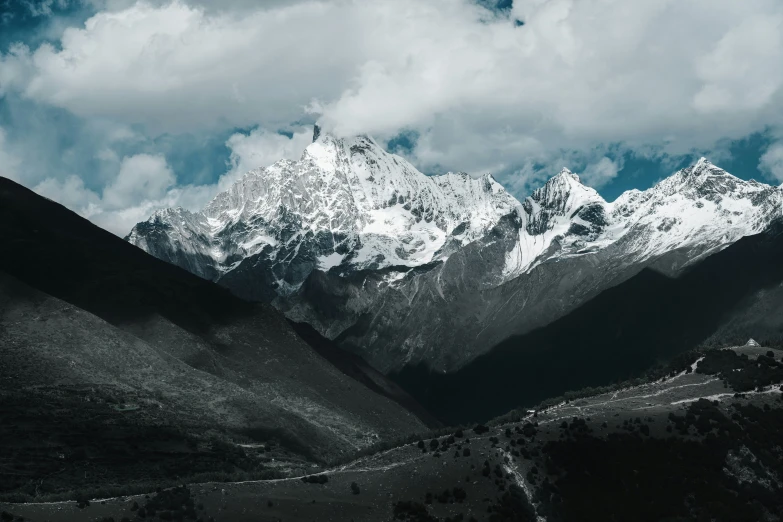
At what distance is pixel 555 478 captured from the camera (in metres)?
101

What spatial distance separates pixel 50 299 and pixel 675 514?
5142 inches

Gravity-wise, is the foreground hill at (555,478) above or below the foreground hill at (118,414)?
below

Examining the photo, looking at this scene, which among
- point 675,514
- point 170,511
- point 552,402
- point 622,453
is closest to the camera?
point 170,511

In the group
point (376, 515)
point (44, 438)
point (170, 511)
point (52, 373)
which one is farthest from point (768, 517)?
point (52, 373)

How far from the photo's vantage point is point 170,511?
85.8 meters

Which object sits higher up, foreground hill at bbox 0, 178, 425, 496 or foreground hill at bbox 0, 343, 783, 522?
foreground hill at bbox 0, 178, 425, 496

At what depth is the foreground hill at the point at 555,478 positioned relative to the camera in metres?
89.9

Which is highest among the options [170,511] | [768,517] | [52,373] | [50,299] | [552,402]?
[50,299]

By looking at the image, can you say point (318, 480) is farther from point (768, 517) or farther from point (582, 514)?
point (768, 517)

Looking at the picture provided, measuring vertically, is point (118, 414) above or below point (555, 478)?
above

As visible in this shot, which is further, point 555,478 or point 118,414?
point 118,414

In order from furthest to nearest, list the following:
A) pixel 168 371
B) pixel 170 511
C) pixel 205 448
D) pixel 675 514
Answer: pixel 168 371
pixel 205 448
pixel 675 514
pixel 170 511

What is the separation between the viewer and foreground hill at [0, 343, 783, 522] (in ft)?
295

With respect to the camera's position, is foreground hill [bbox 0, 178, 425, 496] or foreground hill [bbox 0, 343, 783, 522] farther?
foreground hill [bbox 0, 178, 425, 496]
